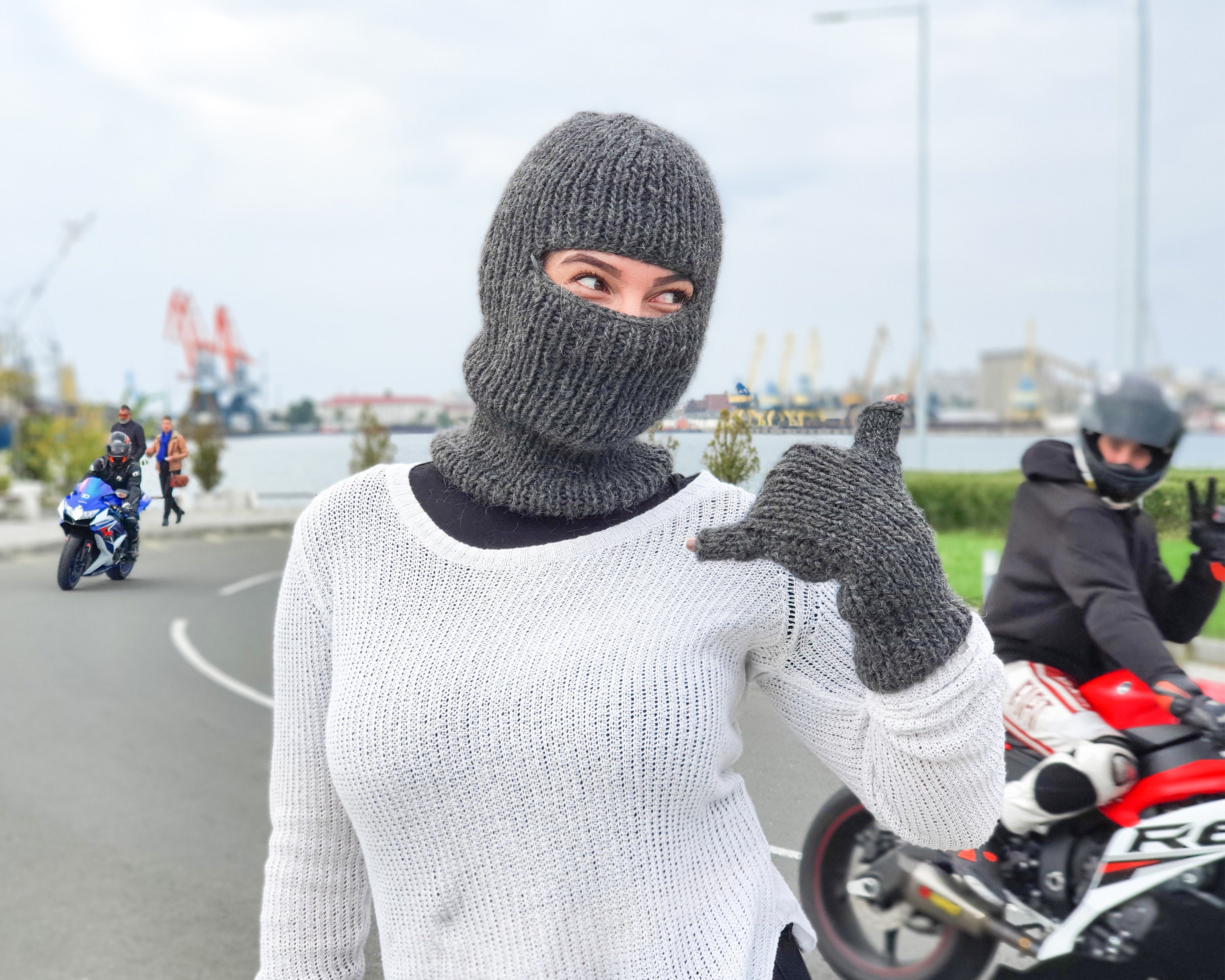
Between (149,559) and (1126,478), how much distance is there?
1.37 metres

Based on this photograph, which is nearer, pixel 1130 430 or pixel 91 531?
pixel 91 531

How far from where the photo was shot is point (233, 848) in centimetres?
379

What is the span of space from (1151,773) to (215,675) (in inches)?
189

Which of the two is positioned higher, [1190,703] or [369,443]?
[369,443]

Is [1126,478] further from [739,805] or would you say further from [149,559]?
[149,559]

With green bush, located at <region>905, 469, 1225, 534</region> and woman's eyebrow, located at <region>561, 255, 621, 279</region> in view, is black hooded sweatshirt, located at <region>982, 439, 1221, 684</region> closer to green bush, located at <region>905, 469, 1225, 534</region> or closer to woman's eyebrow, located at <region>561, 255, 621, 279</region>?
A: green bush, located at <region>905, 469, 1225, 534</region>

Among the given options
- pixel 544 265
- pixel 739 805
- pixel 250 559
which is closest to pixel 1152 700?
pixel 739 805

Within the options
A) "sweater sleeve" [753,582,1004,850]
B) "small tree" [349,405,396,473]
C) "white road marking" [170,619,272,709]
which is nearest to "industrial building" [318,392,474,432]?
"small tree" [349,405,396,473]

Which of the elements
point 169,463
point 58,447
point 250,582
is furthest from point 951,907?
point 250,582

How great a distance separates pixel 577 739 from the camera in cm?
112

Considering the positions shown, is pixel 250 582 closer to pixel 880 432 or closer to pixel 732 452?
pixel 732 452

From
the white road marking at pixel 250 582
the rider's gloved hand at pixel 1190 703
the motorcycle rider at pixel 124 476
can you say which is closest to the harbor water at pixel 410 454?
the motorcycle rider at pixel 124 476

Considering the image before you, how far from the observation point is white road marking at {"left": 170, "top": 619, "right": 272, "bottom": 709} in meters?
5.51

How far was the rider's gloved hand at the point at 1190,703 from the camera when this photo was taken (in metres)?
1.67
